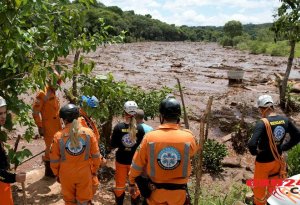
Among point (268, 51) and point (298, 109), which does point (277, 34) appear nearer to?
point (298, 109)

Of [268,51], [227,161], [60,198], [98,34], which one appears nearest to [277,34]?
[227,161]

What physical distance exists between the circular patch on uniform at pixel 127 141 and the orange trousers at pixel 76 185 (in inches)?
42.3

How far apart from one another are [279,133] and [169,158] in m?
2.32

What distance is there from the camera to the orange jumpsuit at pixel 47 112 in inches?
269

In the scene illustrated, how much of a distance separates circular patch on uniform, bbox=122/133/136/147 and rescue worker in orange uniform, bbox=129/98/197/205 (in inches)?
73.4

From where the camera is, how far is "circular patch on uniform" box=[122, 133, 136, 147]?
19.3 feet

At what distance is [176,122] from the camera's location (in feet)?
12.8

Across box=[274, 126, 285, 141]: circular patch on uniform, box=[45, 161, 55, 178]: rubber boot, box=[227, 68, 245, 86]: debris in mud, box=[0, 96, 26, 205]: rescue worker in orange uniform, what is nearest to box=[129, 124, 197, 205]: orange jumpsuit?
box=[0, 96, 26, 205]: rescue worker in orange uniform

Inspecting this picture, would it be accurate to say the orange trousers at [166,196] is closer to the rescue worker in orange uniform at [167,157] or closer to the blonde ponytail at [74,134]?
the rescue worker in orange uniform at [167,157]

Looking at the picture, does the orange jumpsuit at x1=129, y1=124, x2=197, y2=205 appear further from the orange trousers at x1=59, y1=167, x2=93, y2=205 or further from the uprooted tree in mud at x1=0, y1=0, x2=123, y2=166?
the uprooted tree in mud at x1=0, y1=0, x2=123, y2=166

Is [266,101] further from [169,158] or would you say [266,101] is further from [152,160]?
[152,160]

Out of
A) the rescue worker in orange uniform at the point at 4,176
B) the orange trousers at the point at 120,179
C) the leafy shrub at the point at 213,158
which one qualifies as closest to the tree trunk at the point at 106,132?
the leafy shrub at the point at 213,158

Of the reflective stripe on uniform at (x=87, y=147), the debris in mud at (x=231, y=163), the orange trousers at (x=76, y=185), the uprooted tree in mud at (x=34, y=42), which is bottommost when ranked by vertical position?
the debris in mud at (x=231, y=163)

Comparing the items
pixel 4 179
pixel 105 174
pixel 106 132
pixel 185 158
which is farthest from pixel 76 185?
pixel 106 132
